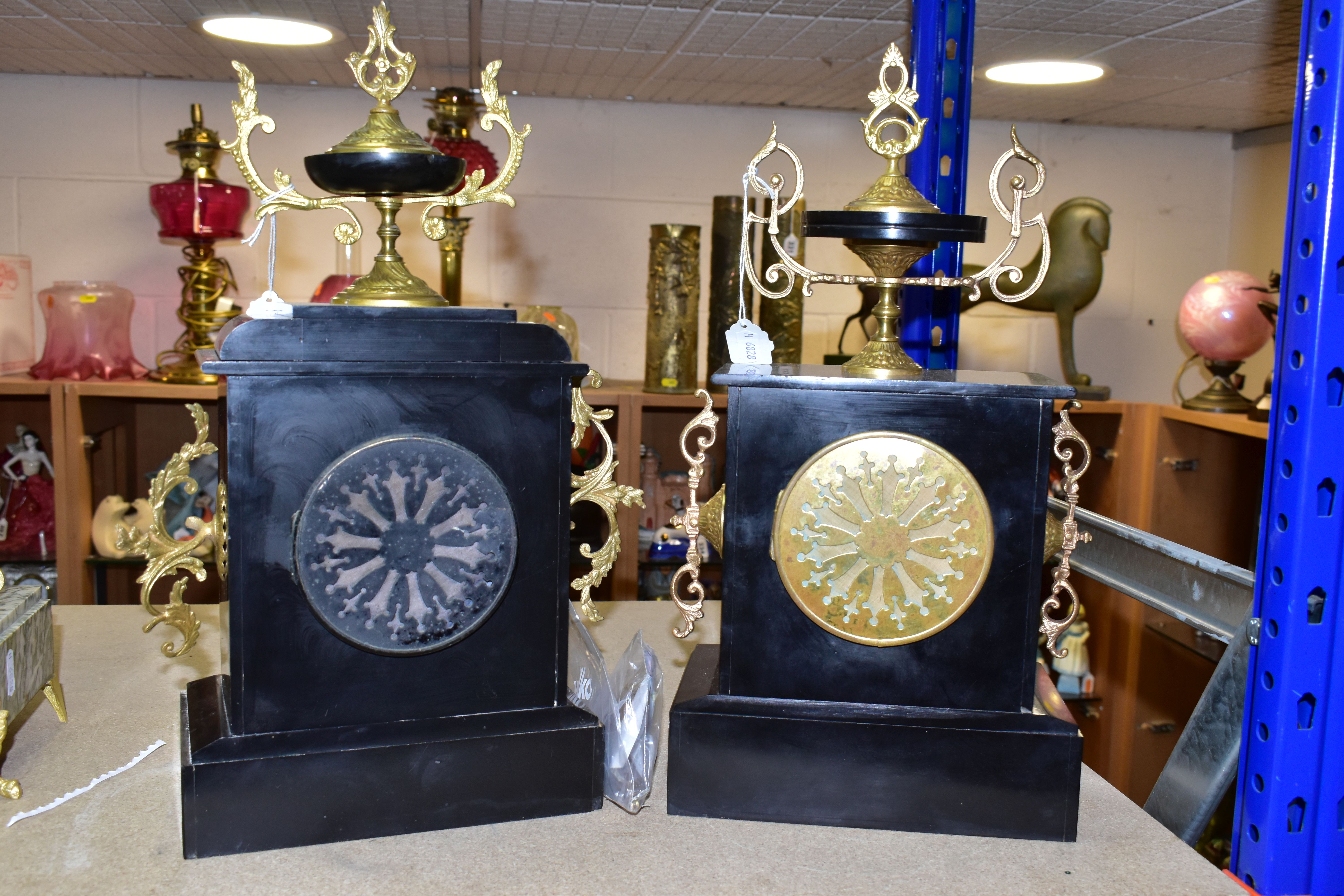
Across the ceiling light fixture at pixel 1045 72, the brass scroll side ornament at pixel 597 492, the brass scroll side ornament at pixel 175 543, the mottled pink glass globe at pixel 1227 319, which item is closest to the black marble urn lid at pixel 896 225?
the brass scroll side ornament at pixel 597 492

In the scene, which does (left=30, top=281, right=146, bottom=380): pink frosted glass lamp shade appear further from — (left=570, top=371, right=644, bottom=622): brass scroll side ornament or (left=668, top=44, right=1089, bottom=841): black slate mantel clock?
(left=668, top=44, right=1089, bottom=841): black slate mantel clock

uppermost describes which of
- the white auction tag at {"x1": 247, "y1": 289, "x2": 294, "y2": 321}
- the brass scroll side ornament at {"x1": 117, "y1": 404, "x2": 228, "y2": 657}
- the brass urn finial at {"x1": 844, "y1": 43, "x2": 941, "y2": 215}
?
the brass urn finial at {"x1": 844, "y1": 43, "x2": 941, "y2": 215}

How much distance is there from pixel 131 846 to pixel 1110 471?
233cm

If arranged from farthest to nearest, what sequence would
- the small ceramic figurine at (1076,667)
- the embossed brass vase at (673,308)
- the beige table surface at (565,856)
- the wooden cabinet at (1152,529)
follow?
the small ceramic figurine at (1076,667) < the wooden cabinet at (1152,529) < the embossed brass vase at (673,308) < the beige table surface at (565,856)

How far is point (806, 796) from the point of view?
111 cm

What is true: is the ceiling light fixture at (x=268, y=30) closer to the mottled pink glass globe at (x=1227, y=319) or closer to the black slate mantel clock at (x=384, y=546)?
the black slate mantel clock at (x=384, y=546)

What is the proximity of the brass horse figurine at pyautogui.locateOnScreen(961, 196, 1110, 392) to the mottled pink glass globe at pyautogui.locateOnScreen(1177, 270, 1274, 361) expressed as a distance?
0.96 feet

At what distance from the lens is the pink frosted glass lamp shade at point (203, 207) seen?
2373 millimetres

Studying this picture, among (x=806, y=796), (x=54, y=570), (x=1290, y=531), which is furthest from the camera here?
(x=54, y=570)

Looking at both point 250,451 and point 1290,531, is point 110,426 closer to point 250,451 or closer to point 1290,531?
point 250,451

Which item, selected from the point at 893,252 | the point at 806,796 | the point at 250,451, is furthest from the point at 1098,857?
the point at 250,451

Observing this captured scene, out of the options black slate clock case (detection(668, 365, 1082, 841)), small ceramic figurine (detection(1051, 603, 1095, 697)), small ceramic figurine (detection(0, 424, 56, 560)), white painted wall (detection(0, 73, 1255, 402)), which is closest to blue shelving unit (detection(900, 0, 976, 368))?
black slate clock case (detection(668, 365, 1082, 841))

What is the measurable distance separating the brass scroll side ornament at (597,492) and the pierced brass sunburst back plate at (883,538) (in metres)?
0.18

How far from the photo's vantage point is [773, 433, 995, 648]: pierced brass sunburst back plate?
1093 mm
